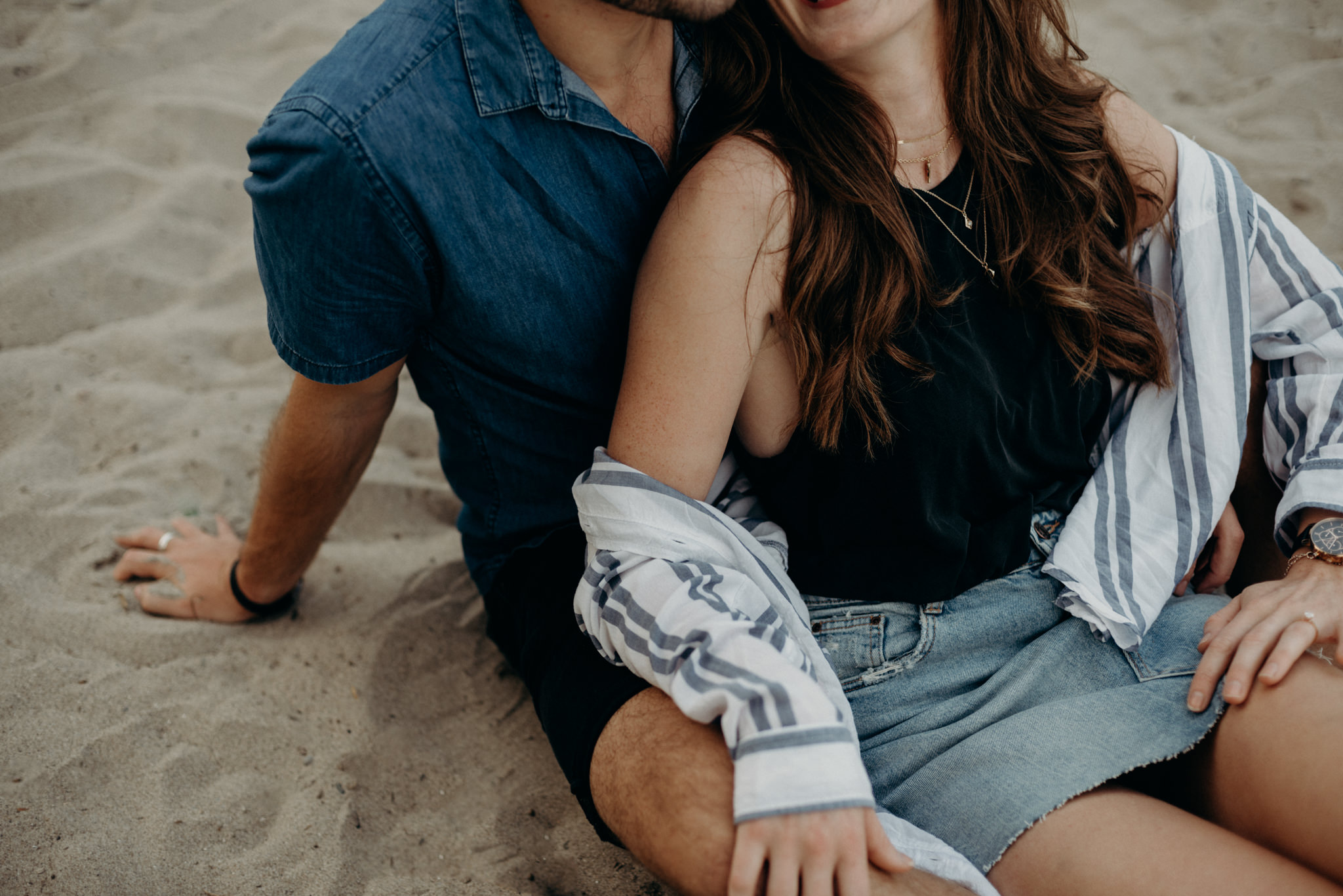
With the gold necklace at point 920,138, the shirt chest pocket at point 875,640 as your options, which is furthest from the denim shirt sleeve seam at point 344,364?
the gold necklace at point 920,138

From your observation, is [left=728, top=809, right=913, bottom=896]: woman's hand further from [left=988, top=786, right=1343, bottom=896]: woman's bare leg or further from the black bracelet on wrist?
the black bracelet on wrist

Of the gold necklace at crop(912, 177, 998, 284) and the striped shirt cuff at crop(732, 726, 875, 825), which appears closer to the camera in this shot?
the striped shirt cuff at crop(732, 726, 875, 825)

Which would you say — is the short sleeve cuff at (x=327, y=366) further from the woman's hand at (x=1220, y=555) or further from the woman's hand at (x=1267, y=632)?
the woman's hand at (x=1220, y=555)

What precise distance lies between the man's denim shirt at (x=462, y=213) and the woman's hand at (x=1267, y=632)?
111cm

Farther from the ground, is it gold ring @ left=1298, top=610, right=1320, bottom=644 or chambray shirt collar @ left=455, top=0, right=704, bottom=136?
chambray shirt collar @ left=455, top=0, right=704, bottom=136

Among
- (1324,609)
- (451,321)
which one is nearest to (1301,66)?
(1324,609)

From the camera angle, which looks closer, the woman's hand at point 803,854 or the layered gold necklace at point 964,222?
the woman's hand at point 803,854

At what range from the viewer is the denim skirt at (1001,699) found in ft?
4.41

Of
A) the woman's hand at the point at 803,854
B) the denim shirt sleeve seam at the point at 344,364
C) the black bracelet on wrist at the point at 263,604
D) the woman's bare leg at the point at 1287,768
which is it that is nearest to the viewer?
the woman's hand at the point at 803,854

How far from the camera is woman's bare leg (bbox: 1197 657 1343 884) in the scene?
1.25 meters

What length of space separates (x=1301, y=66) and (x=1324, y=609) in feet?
10.1

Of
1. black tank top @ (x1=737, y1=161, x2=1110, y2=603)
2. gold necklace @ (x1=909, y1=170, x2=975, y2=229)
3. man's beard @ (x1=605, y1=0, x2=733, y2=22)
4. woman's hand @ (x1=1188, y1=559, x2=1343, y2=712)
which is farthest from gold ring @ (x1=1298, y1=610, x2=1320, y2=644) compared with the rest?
man's beard @ (x1=605, y1=0, x2=733, y2=22)

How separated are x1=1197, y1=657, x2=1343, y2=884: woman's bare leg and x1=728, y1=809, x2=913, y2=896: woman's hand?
2.16ft

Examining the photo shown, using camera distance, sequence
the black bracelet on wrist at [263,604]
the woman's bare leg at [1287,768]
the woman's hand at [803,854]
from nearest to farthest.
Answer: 1. the woman's hand at [803,854]
2. the woman's bare leg at [1287,768]
3. the black bracelet on wrist at [263,604]
